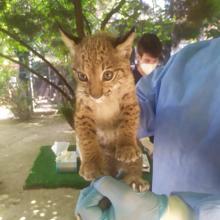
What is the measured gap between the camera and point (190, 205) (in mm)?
479

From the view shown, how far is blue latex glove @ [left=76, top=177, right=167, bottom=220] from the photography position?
1.56 feet

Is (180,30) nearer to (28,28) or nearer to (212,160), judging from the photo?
(28,28)

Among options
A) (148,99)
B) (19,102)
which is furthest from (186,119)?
(19,102)

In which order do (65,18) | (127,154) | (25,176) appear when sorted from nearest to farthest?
(127,154)
(25,176)
(65,18)

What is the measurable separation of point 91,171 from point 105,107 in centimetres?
11

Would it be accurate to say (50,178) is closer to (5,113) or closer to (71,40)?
(71,40)

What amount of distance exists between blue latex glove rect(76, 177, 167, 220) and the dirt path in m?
1.91

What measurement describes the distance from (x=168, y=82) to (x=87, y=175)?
0.34 metres

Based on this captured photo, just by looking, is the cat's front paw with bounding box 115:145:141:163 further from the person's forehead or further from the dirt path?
the dirt path

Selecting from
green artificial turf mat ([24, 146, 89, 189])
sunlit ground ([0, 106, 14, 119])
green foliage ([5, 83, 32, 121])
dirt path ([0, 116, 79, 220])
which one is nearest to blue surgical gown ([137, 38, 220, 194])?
Result: dirt path ([0, 116, 79, 220])

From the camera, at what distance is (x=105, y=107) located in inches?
23.8

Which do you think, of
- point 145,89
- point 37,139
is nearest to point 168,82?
point 145,89

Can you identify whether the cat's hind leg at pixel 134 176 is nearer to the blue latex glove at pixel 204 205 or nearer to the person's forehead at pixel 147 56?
the blue latex glove at pixel 204 205

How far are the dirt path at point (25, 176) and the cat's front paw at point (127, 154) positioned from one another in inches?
74.2
